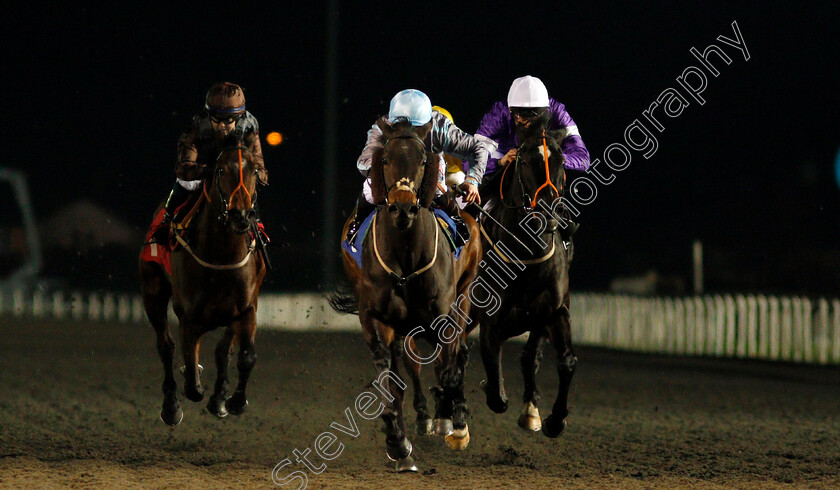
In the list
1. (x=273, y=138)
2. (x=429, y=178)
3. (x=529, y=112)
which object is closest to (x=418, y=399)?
(x=429, y=178)

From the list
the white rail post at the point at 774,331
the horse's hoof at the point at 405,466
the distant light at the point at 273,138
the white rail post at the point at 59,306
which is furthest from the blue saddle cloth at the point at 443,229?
the white rail post at the point at 59,306

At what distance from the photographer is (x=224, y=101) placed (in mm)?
7969

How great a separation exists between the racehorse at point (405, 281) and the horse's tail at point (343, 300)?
133 cm

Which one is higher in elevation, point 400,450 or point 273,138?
point 273,138

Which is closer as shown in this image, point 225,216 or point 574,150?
point 225,216

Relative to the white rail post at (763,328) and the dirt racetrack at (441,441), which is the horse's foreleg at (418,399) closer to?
the dirt racetrack at (441,441)

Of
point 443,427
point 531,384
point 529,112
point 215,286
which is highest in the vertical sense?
point 529,112

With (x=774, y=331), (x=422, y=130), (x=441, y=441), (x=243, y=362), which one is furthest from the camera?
(x=774, y=331)

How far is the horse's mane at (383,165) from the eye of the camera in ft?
23.1

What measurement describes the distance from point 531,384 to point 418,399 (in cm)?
104

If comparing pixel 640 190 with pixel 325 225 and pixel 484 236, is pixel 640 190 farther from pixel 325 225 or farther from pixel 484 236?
pixel 484 236

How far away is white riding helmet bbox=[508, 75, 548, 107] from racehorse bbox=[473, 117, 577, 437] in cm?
34

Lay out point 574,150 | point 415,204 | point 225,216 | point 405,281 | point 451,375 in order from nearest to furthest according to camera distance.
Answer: point 415,204
point 405,281
point 451,375
point 225,216
point 574,150

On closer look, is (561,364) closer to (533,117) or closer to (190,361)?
(533,117)
